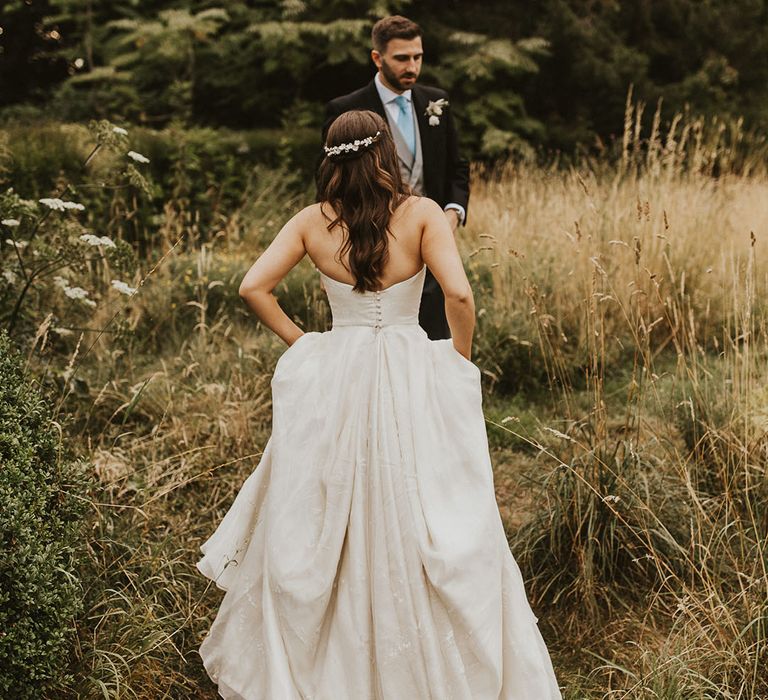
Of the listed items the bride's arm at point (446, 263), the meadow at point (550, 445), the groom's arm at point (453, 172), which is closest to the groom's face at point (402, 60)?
the groom's arm at point (453, 172)

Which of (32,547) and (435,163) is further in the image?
(435,163)

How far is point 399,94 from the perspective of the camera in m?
4.41

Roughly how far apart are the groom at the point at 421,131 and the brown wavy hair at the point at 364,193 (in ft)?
5.06

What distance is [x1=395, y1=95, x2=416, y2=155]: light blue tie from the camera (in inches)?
176

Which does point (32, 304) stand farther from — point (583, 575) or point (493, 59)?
point (493, 59)

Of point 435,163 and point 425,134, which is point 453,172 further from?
point 425,134

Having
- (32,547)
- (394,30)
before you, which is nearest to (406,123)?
(394,30)

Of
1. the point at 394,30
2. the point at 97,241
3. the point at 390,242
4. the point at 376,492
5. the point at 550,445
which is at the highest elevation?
the point at 394,30

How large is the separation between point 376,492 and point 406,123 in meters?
2.31

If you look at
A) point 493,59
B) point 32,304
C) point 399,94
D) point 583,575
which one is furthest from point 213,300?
point 493,59

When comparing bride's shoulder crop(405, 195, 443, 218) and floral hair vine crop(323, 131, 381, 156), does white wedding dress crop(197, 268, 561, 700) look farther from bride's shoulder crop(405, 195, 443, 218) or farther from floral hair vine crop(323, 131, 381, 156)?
floral hair vine crop(323, 131, 381, 156)

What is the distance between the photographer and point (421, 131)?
4484 mm

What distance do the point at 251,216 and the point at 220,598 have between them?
516 cm

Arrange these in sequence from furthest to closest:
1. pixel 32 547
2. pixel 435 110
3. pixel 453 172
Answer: pixel 453 172
pixel 435 110
pixel 32 547
